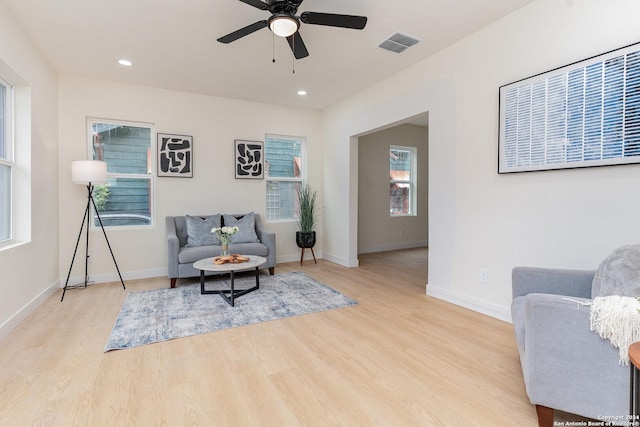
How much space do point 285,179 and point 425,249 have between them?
3482 mm

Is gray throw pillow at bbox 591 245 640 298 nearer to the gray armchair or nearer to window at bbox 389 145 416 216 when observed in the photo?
the gray armchair

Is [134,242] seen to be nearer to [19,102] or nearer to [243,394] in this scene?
[19,102]

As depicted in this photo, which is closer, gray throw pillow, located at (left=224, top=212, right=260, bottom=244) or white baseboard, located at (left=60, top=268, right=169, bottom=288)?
white baseboard, located at (left=60, top=268, right=169, bottom=288)

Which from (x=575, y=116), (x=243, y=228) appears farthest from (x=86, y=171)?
(x=575, y=116)

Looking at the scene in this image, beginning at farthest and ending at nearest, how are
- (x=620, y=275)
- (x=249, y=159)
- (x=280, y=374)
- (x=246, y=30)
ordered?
(x=249, y=159), (x=246, y=30), (x=280, y=374), (x=620, y=275)

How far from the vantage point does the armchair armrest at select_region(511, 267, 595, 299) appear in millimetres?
1934

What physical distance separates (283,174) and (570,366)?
15.7 ft

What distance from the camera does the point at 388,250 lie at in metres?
6.71

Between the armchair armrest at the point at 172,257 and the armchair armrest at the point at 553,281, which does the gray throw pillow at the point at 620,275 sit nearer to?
the armchair armrest at the point at 553,281

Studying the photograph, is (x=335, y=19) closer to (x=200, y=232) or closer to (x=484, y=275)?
(x=484, y=275)

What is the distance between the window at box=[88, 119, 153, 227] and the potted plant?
2.34 metres

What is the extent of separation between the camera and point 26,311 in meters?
2.92

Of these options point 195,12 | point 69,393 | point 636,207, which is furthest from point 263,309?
point 636,207

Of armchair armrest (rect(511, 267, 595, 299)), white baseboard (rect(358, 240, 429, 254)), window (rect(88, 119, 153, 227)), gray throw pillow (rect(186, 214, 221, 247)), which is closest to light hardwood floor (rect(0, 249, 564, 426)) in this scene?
armchair armrest (rect(511, 267, 595, 299))
